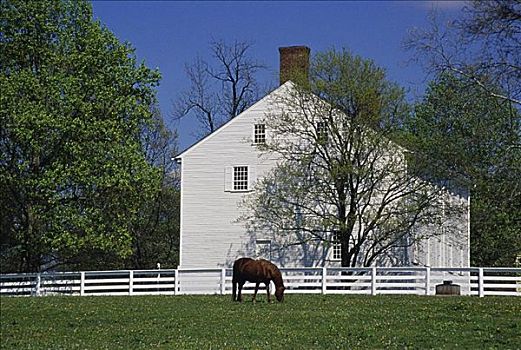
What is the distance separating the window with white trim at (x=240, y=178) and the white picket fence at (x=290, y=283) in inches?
216

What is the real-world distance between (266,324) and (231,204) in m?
22.5

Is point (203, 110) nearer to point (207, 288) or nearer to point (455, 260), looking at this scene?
point (455, 260)

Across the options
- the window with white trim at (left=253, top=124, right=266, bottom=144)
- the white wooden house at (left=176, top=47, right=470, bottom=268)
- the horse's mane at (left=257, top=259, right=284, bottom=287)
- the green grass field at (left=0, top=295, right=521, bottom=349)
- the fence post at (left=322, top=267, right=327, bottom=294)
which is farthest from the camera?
the window with white trim at (left=253, top=124, right=266, bottom=144)

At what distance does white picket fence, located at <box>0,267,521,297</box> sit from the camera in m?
32.2

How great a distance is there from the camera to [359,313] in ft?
76.0

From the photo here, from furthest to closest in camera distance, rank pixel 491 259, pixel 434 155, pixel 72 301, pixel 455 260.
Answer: pixel 491 259
pixel 455 260
pixel 434 155
pixel 72 301

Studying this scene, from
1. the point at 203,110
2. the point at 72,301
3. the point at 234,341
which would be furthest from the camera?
the point at 203,110

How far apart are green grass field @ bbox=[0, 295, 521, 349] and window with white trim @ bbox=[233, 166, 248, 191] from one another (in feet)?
47.8

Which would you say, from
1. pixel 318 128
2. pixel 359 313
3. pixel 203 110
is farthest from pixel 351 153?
pixel 203 110

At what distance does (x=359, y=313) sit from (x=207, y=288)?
42.2ft

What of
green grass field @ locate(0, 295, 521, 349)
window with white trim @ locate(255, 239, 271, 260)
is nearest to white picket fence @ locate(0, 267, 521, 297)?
green grass field @ locate(0, 295, 521, 349)

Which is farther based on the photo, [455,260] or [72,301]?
[455,260]

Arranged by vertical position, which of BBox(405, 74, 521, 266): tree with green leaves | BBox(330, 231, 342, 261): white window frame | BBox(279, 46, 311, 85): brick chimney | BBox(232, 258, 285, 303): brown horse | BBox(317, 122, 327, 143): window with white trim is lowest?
BBox(232, 258, 285, 303): brown horse

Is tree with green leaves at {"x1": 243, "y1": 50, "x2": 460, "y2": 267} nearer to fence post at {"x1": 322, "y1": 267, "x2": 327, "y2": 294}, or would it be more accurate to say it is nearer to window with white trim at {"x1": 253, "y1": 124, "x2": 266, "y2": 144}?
window with white trim at {"x1": 253, "y1": 124, "x2": 266, "y2": 144}
